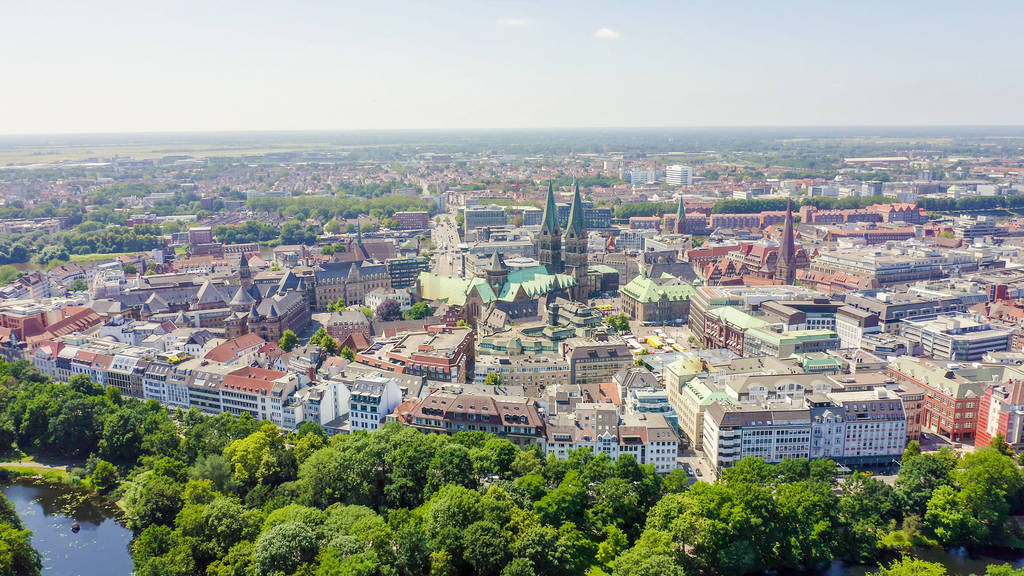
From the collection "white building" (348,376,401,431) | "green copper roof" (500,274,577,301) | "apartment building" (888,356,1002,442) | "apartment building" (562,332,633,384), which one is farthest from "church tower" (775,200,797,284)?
"white building" (348,376,401,431)

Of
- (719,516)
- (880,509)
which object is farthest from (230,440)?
(880,509)

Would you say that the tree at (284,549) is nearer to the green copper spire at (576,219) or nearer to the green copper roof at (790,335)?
the green copper roof at (790,335)

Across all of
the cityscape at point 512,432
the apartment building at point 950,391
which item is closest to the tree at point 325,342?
the cityscape at point 512,432

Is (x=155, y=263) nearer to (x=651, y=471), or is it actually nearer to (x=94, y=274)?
(x=94, y=274)

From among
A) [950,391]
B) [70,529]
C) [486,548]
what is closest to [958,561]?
[950,391]

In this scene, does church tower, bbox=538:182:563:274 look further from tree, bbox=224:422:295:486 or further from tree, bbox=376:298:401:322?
tree, bbox=224:422:295:486

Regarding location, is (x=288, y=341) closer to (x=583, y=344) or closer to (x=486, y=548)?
(x=583, y=344)
